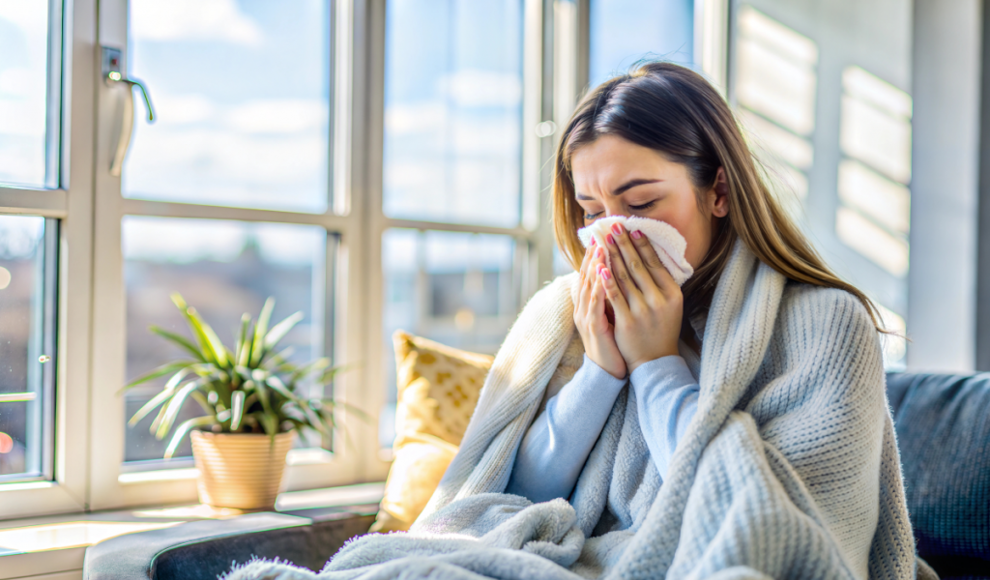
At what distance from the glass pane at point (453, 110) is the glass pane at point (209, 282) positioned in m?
0.32

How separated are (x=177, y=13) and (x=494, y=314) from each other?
4.00 feet

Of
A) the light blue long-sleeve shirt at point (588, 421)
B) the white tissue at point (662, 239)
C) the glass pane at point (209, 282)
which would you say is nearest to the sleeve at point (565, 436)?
the light blue long-sleeve shirt at point (588, 421)

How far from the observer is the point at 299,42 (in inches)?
74.0

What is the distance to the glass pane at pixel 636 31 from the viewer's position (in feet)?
8.00

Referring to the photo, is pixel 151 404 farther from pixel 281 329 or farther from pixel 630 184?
pixel 630 184

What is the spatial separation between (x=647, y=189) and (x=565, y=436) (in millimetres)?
392

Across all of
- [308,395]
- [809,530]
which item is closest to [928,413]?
[809,530]

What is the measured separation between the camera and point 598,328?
1.05 metres

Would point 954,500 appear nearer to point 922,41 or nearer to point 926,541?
point 926,541

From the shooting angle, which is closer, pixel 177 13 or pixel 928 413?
pixel 928 413

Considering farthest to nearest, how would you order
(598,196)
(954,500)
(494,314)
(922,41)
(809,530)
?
(922,41), (494,314), (954,500), (598,196), (809,530)

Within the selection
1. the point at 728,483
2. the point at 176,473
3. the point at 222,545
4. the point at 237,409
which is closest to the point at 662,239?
the point at 728,483

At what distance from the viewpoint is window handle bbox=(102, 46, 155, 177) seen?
1524 mm

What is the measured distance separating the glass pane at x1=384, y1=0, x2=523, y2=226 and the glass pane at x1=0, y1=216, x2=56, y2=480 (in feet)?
2.86
